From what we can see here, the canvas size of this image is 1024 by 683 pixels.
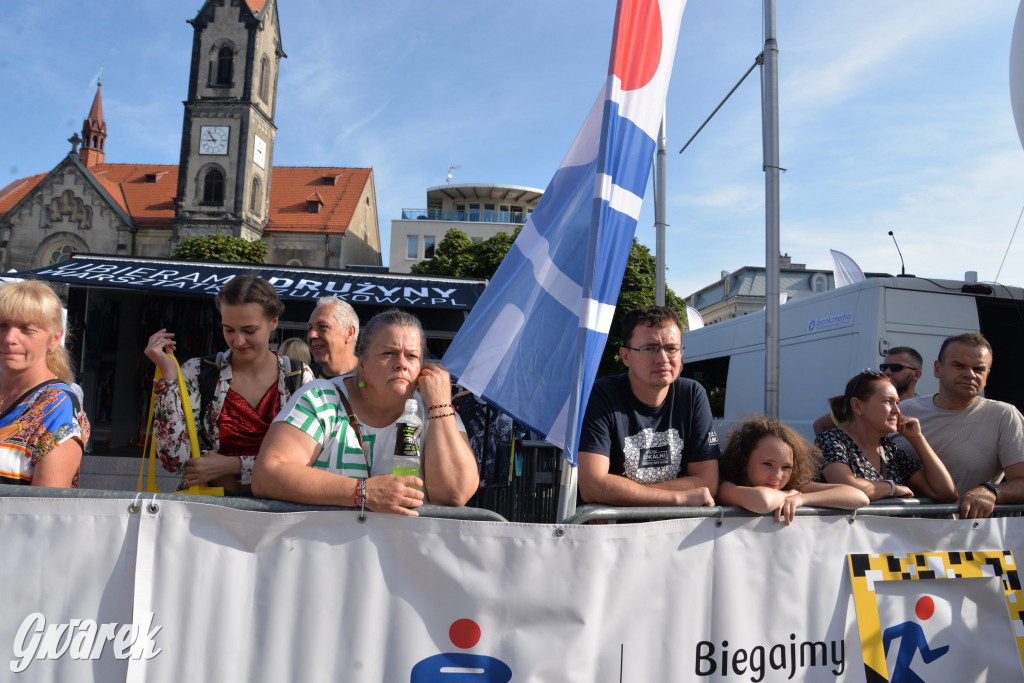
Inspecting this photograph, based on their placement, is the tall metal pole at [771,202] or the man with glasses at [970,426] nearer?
the man with glasses at [970,426]

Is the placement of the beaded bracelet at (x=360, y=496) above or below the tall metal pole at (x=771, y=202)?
below

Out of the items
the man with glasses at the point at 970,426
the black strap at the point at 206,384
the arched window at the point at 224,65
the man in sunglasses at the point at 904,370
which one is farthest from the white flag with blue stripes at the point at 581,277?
the arched window at the point at 224,65

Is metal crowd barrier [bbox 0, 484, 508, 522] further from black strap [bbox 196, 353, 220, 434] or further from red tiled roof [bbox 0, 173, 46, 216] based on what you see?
red tiled roof [bbox 0, 173, 46, 216]

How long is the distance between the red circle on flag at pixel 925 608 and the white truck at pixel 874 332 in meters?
3.98

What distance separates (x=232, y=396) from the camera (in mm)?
3094

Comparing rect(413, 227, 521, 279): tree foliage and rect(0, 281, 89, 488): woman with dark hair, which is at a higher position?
rect(413, 227, 521, 279): tree foliage

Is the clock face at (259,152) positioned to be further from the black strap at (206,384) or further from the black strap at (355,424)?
the black strap at (355,424)

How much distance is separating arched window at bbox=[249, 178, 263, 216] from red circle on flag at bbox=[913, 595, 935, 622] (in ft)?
166

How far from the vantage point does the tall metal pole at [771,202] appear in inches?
290

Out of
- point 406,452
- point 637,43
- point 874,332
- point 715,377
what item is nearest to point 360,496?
point 406,452

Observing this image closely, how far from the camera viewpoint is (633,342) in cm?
296

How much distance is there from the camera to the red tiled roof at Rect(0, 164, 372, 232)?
5306 centimetres
